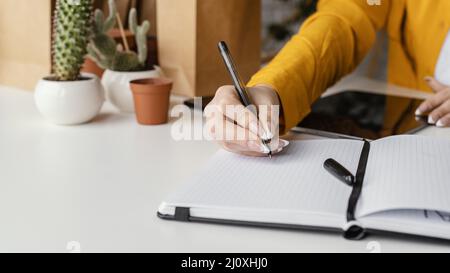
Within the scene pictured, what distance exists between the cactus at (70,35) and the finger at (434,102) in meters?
0.63

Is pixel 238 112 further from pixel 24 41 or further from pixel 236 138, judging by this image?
pixel 24 41

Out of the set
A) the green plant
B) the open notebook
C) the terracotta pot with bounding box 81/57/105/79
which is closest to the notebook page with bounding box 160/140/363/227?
the open notebook

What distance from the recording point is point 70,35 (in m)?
1.08

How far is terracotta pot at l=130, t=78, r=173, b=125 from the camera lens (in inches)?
42.9

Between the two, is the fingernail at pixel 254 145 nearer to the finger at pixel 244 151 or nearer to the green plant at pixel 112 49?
the finger at pixel 244 151

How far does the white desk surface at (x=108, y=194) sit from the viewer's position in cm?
61

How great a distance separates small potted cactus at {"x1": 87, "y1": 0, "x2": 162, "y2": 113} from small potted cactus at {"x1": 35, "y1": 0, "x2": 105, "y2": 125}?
0.07m

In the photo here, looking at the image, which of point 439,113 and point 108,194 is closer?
point 108,194

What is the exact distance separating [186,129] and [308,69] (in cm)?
26

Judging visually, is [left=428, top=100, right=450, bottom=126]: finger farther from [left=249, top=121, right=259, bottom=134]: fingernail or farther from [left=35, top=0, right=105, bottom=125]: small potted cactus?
[left=35, top=0, right=105, bottom=125]: small potted cactus

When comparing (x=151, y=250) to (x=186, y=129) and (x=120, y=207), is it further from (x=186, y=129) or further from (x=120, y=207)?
(x=186, y=129)

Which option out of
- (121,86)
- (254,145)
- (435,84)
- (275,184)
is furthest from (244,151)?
(435,84)

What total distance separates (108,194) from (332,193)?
28 centimetres

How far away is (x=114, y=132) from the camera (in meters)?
1.06
